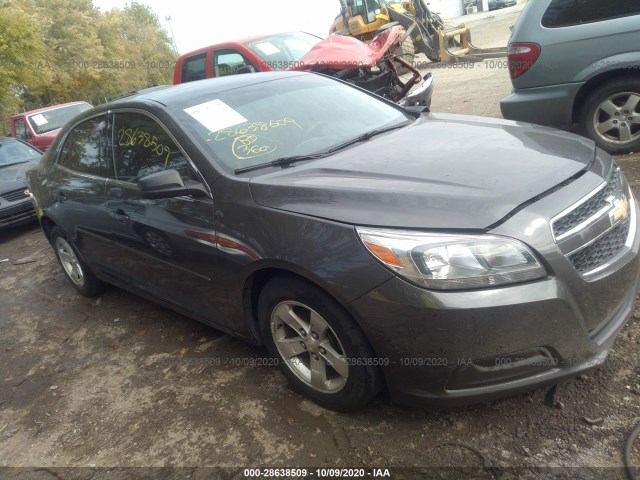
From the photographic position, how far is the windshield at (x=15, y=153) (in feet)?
29.1

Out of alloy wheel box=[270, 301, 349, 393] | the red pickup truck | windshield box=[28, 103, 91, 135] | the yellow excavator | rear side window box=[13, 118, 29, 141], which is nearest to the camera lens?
alloy wheel box=[270, 301, 349, 393]

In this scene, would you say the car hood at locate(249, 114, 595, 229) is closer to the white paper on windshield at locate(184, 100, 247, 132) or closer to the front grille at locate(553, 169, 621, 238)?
the front grille at locate(553, 169, 621, 238)

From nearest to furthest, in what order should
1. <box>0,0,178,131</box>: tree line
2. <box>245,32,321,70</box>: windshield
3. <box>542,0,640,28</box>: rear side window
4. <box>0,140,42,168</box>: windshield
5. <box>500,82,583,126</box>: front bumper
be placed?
<box>542,0,640,28</box>: rear side window → <box>500,82,583,126</box>: front bumper → <box>245,32,321,70</box>: windshield → <box>0,140,42,168</box>: windshield → <box>0,0,178,131</box>: tree line

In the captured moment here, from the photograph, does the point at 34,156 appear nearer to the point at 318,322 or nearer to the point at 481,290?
the point at 318,322

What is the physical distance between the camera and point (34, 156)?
919 cm

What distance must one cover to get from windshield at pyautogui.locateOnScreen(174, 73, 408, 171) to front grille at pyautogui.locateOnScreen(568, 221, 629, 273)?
148 cm

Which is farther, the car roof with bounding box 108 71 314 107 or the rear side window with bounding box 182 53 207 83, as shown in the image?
the rear side window with bounding box 182 53 207 83

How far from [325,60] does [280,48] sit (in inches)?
68.0

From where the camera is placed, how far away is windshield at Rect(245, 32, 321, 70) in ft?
27.7

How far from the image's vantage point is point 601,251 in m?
2.27

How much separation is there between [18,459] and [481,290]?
101 inches

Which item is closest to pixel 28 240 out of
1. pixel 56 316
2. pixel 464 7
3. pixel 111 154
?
pixel 56 316

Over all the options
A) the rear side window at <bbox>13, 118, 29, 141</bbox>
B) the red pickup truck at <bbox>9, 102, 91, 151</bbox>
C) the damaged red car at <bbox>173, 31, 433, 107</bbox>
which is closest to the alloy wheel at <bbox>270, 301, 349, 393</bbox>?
the damaged red car at <bbox>173, 31, 433, 107</bbox>

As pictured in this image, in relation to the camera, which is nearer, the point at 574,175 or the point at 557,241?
the point at 557,241
